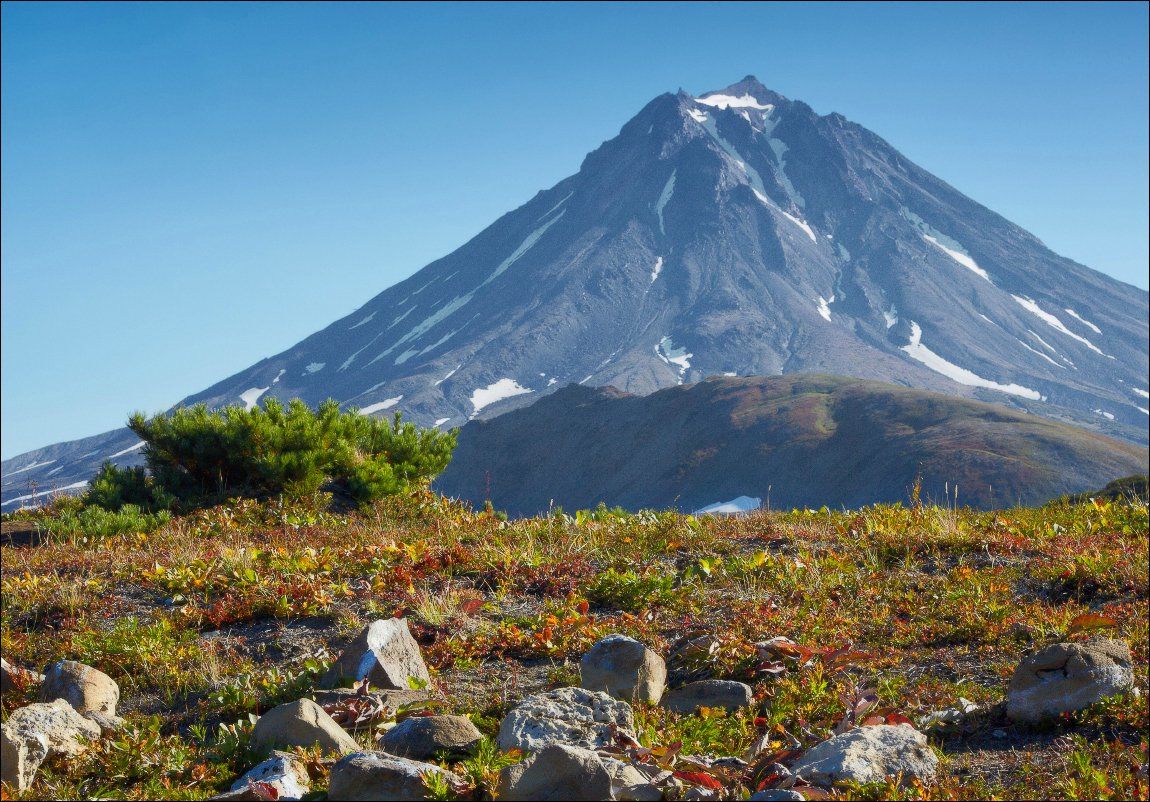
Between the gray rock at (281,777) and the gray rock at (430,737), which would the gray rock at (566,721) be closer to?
the gray rock at (430,737)

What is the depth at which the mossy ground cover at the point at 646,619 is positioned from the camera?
16.3ft

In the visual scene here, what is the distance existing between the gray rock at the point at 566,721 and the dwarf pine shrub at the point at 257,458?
977cm

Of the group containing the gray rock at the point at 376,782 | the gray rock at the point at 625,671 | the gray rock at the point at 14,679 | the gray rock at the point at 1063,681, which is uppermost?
the gray rock at the point at 14,679

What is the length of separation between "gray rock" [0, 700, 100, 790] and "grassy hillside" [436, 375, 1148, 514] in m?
102

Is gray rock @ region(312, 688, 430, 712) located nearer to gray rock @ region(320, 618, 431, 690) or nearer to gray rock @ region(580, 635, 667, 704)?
gray rock @ region(320, 618, 431, 690)

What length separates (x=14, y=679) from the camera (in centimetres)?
621

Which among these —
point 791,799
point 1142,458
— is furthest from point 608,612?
point 1142,458

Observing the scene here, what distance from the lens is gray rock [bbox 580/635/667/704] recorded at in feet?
18.5

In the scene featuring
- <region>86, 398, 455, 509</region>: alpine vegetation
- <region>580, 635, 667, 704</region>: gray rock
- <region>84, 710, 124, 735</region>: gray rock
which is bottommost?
<region>580, 635, 667, 704</region>: gray rock

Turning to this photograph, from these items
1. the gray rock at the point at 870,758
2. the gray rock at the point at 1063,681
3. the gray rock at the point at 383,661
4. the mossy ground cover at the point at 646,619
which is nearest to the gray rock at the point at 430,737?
the mossy ground cover at the point at 646,619

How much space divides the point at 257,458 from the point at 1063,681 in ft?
38.5

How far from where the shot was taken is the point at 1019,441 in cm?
13325

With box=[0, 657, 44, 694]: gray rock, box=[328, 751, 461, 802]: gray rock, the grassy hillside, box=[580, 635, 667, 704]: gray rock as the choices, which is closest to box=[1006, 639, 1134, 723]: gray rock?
box=[580, 635, 667, 704]: gray rock

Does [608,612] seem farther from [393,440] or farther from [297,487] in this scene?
[393,440]
